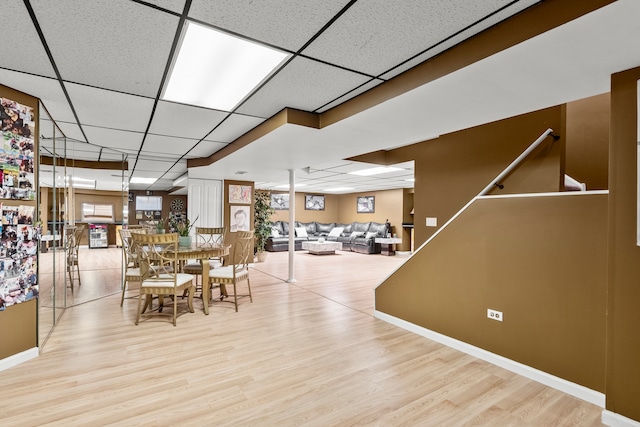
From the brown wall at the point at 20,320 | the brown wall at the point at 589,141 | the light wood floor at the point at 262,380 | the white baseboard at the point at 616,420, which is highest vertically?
the brown wall at the point at 589,141

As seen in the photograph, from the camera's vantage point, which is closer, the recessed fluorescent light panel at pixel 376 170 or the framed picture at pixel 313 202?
the recessed fluorescent light panel at pixel 376 170

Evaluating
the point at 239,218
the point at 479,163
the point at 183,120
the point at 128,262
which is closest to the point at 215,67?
the point at 183,120

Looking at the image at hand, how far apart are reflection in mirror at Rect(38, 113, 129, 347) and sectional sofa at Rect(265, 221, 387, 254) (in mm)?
4903

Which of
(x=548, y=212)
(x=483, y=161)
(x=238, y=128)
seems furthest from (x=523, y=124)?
(x=238, y=128)

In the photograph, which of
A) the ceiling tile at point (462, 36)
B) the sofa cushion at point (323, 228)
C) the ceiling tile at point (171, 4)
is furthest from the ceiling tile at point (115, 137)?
the sofa cushion at point (323, 228)

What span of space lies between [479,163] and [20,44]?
4.54 m

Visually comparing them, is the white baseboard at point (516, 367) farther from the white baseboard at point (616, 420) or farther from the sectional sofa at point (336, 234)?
the sectional sofa at point (336, 234)

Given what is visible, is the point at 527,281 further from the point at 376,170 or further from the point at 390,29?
the point at 376,170

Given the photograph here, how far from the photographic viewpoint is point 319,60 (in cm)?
218

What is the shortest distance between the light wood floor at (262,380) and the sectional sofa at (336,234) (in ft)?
22.9

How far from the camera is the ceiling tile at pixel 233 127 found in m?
3.49

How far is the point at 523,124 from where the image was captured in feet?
12.4

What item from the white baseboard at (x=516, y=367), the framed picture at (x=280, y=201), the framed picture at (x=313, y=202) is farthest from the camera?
the framed picture at (x=313, y=202)

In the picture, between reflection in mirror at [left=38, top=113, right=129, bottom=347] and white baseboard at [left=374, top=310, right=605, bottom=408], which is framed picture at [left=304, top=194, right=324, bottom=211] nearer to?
reflection in mirror at [left=38, top=113, right=129, bottom=347]
